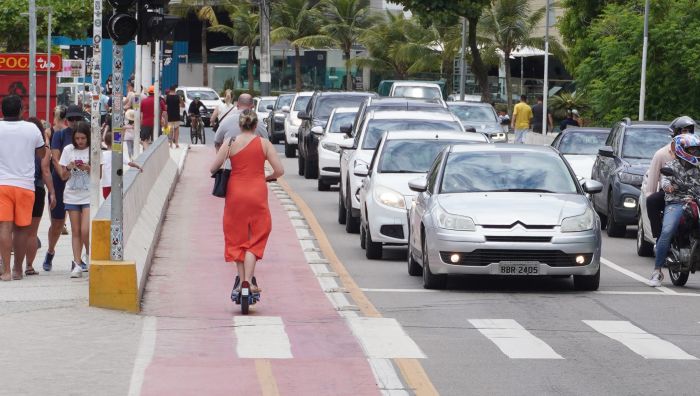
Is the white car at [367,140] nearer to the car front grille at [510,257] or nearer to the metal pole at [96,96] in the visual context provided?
the metal pole at [96,96]

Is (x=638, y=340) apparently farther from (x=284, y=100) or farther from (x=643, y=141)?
(x=284, y=100)

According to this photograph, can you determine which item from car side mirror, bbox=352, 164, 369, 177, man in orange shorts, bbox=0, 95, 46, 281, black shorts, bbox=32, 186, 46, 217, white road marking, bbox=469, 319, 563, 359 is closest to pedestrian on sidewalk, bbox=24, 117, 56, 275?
black shorts, bbox=32, 186, 46, 217

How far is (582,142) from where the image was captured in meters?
27.4

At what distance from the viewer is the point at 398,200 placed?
18516 mm

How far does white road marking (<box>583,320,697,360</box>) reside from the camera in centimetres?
1152

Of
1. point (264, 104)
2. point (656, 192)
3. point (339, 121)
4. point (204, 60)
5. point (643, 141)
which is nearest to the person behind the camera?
point (656, 192)

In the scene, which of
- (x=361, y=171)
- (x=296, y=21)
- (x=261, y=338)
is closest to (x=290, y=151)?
(x=361, y=171)

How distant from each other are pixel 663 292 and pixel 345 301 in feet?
12.0

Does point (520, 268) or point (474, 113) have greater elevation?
point (474, 113)

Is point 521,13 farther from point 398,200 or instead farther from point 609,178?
point 398,200

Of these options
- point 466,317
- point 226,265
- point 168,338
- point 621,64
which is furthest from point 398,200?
point 621,64

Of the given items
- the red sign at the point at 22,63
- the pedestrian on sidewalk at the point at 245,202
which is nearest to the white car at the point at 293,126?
the red sign at the point at 22,63

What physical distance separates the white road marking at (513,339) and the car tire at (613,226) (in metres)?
9.55

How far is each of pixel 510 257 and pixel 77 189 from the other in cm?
453
